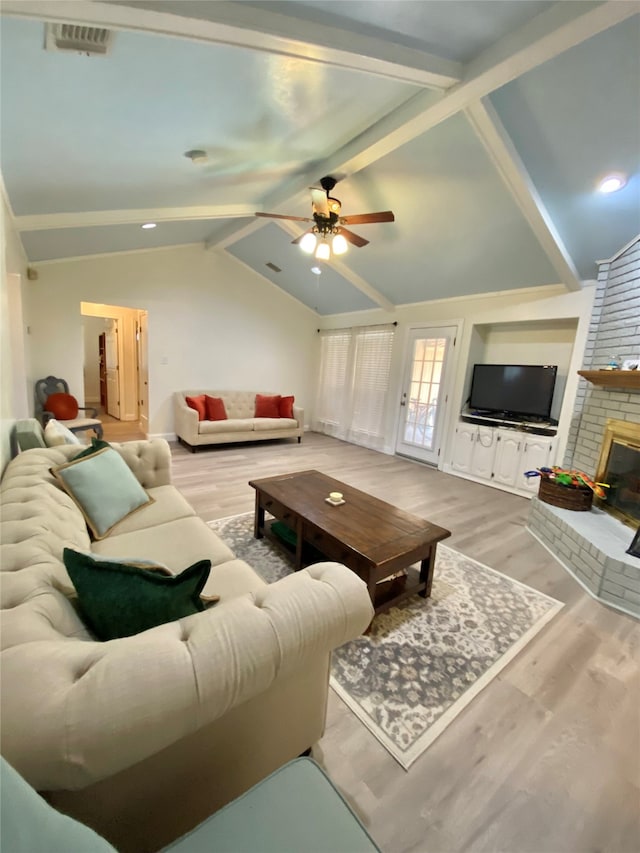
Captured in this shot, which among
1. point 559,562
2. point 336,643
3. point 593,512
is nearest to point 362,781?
point 336,643

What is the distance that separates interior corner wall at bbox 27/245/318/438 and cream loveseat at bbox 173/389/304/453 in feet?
0.97

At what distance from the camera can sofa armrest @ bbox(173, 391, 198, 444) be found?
5.07 metres

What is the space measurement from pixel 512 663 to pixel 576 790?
20.6 inches

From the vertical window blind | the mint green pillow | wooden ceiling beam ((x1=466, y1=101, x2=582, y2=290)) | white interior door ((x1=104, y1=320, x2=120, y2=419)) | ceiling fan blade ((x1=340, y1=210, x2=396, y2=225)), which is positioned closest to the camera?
the mint green pillow

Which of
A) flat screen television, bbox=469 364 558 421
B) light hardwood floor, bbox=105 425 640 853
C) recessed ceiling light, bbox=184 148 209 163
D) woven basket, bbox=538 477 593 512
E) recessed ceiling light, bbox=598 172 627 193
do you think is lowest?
light hardwood floor, bbox=105 425 640 853

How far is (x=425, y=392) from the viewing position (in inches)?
204

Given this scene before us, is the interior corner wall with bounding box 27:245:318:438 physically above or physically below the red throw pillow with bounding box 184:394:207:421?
above

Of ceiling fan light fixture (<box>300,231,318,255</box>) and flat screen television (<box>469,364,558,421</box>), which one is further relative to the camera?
flat screen television (<box>469,364,558,421</box>)

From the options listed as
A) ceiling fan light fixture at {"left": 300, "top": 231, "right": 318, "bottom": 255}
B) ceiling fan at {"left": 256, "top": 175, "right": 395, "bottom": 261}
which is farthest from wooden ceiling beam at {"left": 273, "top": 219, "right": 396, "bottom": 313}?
ceiling fan light fixture at {"left": 300, "top": 231, "right": 318, "bottom": 255}

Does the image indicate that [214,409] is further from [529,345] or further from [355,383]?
[529,345]

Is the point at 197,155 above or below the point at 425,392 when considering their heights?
above

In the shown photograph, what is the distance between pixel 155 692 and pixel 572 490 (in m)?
3.25

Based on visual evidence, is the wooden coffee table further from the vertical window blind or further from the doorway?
the doorway

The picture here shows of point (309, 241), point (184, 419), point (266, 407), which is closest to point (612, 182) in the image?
point (309, 241)
